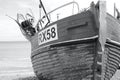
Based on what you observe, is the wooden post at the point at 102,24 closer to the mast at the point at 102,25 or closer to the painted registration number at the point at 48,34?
the mast at the point at 102,25

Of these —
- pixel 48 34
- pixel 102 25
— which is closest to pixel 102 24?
pixel 102 25

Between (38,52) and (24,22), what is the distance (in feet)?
9.01

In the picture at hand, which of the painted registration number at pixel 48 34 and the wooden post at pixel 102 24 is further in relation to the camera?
the painted registration number at pixel 48 34

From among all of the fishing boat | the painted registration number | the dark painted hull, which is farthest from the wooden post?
the painted registration number

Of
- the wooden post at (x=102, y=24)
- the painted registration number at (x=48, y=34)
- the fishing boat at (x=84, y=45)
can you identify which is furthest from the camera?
the painted registration number at (x=48, y=34)

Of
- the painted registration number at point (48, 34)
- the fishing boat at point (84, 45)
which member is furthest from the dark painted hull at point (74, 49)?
the painted registration number at point (48, 34)

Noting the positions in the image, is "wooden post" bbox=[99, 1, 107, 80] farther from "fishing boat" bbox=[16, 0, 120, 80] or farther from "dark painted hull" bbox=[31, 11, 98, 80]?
"dark painted hull" bbox=[31, 11, 98, 80]

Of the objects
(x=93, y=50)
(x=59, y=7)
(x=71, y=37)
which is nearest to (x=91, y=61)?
(x=93, y=50)

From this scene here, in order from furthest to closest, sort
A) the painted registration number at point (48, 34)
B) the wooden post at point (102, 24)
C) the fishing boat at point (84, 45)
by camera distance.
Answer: the painted registration number at point (48, 34) < the fishing boat at point (84, 45) < the wooden post at point (102, 24)

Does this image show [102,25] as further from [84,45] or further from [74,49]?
[74,49]

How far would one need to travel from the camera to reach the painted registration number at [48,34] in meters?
8.62

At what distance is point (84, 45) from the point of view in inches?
316

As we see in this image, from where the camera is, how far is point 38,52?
32.7 feet

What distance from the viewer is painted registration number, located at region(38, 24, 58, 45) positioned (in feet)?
28.3
